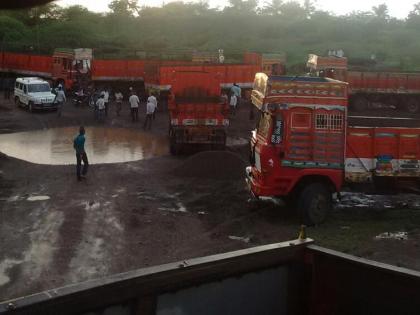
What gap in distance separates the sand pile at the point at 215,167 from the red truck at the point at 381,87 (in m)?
16.7

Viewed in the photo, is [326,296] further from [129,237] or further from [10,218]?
[10,218]

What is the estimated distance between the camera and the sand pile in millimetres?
17391

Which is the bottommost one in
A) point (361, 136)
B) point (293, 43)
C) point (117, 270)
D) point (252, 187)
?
point (117, 270)

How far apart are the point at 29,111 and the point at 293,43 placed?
42.8 m

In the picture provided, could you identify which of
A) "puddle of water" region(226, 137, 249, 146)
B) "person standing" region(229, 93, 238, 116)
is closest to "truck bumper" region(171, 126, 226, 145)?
"puddle of water" region(226, 137, 249, 146)

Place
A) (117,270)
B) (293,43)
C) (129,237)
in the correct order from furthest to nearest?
(293,43), (129,237), (117,270)

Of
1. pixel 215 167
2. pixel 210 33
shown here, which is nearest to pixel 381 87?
pixel 215 167

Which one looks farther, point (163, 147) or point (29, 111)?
point (29, 111)

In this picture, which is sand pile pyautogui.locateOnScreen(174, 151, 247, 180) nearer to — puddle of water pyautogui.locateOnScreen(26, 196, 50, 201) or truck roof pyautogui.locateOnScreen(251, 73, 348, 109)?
puddle of water pyautogui.locateOnScreen(26, 196, 50, 201)

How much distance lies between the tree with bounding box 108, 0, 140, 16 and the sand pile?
218 feet

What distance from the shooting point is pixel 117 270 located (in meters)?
10.2

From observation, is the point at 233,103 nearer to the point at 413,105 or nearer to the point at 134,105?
the point at 134,105

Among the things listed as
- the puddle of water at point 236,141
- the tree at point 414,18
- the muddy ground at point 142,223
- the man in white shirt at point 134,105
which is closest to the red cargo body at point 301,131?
the muddy ground at point 142,223

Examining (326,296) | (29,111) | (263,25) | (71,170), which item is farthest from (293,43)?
(326,296)
